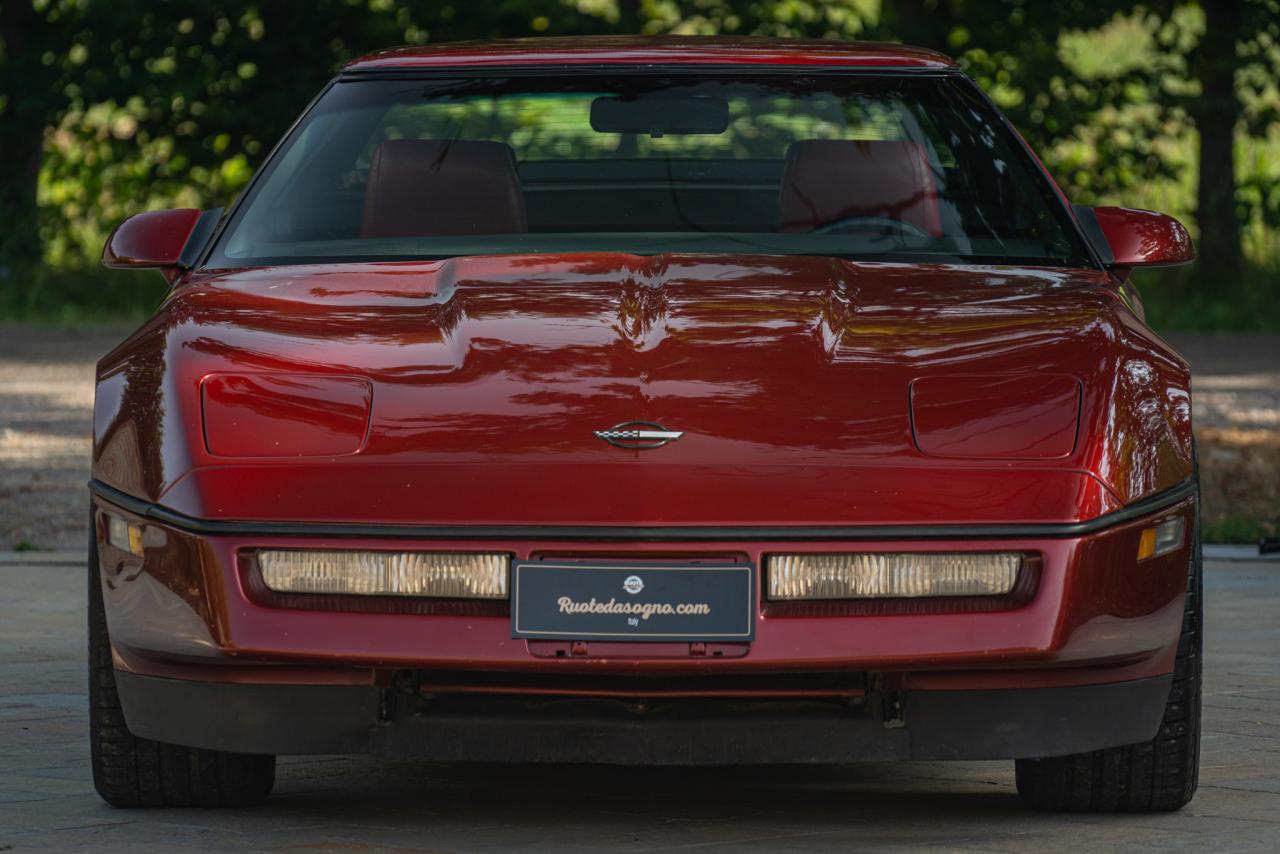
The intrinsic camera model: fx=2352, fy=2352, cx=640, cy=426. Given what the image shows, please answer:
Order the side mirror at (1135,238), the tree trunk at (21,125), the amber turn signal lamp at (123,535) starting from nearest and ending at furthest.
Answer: the amber turn signal lamp at (123,535)
the side mirror at (1135,238)
the tree trunk at (21,125)

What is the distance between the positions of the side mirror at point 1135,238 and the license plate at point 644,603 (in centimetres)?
151

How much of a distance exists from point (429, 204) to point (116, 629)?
4.55 feet

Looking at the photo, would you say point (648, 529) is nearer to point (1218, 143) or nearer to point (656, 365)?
point (656, 365)

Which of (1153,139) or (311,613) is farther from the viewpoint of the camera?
(1153,139)

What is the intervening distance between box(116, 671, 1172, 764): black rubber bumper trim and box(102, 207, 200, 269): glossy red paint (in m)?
1.29

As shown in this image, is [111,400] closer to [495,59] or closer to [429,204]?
[429,204]

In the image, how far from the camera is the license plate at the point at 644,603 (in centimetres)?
378

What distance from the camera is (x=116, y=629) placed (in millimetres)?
4133

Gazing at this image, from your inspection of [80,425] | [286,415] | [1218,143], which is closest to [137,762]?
[286,415]

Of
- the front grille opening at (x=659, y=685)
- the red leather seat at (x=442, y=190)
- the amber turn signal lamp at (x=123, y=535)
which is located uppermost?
the red leather seat at (x=442, y=190)

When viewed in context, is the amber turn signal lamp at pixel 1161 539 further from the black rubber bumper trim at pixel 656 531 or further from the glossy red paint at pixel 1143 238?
the glossy red paint at pixel 1143 238

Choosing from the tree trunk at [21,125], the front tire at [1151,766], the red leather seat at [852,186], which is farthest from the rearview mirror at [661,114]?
the tree trunk at [21,125]

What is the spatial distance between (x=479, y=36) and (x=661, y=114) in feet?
55.2

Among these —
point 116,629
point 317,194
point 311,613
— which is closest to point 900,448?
point 311,613
